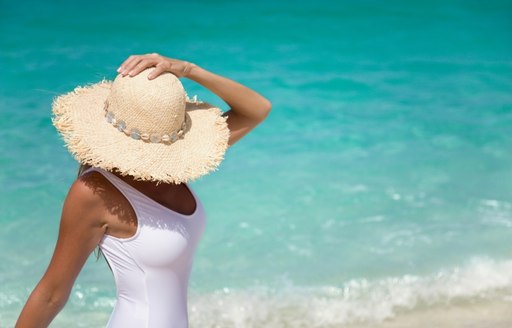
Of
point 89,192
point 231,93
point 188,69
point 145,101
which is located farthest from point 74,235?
point 231,93

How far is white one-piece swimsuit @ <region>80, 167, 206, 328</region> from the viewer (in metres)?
2.30

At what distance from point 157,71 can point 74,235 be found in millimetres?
483

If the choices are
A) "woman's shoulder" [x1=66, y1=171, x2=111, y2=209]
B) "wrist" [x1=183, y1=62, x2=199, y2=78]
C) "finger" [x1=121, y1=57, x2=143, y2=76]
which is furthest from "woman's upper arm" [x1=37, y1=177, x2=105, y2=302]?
"wrist" [x1=183, y1=62, x2=199, y2=78]

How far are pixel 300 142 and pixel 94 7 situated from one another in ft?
17.0

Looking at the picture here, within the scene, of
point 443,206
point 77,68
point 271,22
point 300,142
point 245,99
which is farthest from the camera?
point 271,22

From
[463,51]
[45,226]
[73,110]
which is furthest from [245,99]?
[463,51]

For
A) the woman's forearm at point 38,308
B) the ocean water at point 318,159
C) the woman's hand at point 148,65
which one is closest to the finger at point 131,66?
the woman's hand at point 148,65

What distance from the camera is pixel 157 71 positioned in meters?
Result: 2.30

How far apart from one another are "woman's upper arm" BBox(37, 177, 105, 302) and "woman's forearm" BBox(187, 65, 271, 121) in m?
0.57

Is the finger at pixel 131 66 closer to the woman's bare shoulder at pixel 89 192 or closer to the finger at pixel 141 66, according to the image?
the finger at pixel 141 66

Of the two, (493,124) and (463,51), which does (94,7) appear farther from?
(493,124)

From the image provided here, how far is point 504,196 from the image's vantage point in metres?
6.78

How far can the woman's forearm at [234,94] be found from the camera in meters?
2.67

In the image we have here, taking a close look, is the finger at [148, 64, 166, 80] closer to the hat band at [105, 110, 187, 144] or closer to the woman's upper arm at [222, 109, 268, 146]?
the hat band at [105, 110, 187, 144]
